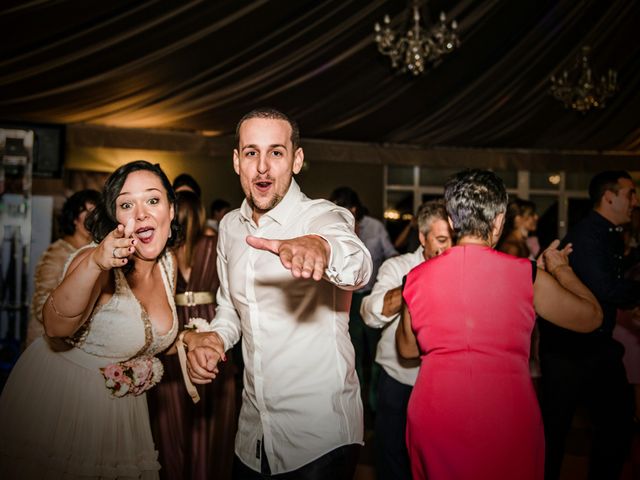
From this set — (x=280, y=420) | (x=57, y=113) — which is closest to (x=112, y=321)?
(x=280, y=420)

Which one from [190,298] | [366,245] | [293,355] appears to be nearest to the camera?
[293,355]

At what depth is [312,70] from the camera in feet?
18.1

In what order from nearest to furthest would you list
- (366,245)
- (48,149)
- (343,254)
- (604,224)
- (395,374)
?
(343,254), (395,374), (604,224), (366,245), (48,149)

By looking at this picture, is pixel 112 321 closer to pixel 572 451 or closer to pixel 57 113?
pixel 572 451

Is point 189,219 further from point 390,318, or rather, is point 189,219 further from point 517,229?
point 517,229

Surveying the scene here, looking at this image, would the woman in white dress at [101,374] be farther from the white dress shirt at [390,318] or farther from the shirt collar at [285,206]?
the white dress shirt at [390,318]

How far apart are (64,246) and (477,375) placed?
8.01ft

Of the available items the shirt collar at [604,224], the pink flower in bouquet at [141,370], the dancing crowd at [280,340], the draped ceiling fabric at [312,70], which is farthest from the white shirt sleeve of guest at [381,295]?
the draped ceiling fabric at [312,70]

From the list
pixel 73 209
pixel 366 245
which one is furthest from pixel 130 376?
pixel 366 245

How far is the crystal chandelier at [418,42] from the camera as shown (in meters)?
4.62

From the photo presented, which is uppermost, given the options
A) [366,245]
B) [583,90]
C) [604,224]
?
[583,90]

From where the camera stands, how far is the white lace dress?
1670mm

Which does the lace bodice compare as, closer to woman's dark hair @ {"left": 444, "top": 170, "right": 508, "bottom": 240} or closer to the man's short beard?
the man's short beard

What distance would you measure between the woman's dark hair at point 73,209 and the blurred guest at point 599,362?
8.63 feet
